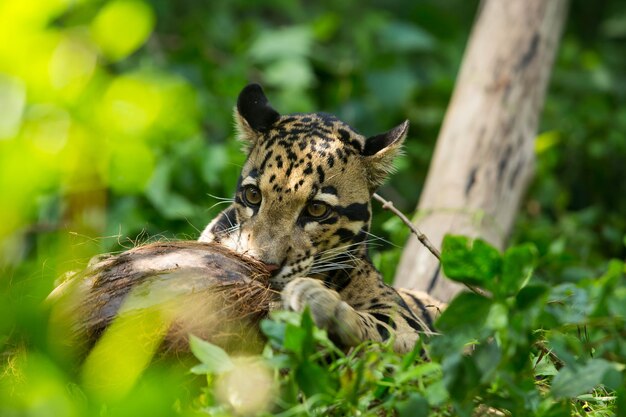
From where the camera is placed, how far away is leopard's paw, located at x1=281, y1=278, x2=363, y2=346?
3.56 metres

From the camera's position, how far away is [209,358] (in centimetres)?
304

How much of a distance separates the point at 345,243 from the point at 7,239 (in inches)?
138

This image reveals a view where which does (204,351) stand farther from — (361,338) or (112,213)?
(112,213)

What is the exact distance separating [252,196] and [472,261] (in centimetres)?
238

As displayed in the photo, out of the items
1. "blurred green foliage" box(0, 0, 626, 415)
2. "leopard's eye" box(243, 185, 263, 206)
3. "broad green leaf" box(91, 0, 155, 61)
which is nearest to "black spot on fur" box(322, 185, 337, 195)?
"leopard's eye" box(243, 185, 263, 206)

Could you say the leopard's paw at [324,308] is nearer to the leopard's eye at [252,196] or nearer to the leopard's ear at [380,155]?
the leopard's eye at [252,196]

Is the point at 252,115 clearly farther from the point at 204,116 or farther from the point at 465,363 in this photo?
the point at 204,116

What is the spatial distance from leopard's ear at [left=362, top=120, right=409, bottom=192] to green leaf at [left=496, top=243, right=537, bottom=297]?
2.60 metres

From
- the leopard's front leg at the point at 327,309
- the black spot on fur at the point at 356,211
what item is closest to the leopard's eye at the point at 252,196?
the black spot on fur at the point at 356,211

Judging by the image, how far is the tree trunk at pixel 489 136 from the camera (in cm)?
736

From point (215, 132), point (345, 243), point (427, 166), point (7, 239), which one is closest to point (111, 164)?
point (7, 239)

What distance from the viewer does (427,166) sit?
11.4 m

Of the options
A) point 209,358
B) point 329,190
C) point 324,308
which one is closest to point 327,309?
point 324,308

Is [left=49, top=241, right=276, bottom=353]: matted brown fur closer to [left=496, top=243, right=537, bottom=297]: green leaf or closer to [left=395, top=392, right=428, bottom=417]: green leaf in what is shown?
[left=395, top=392, right=428, bottom=417]: green leaf
